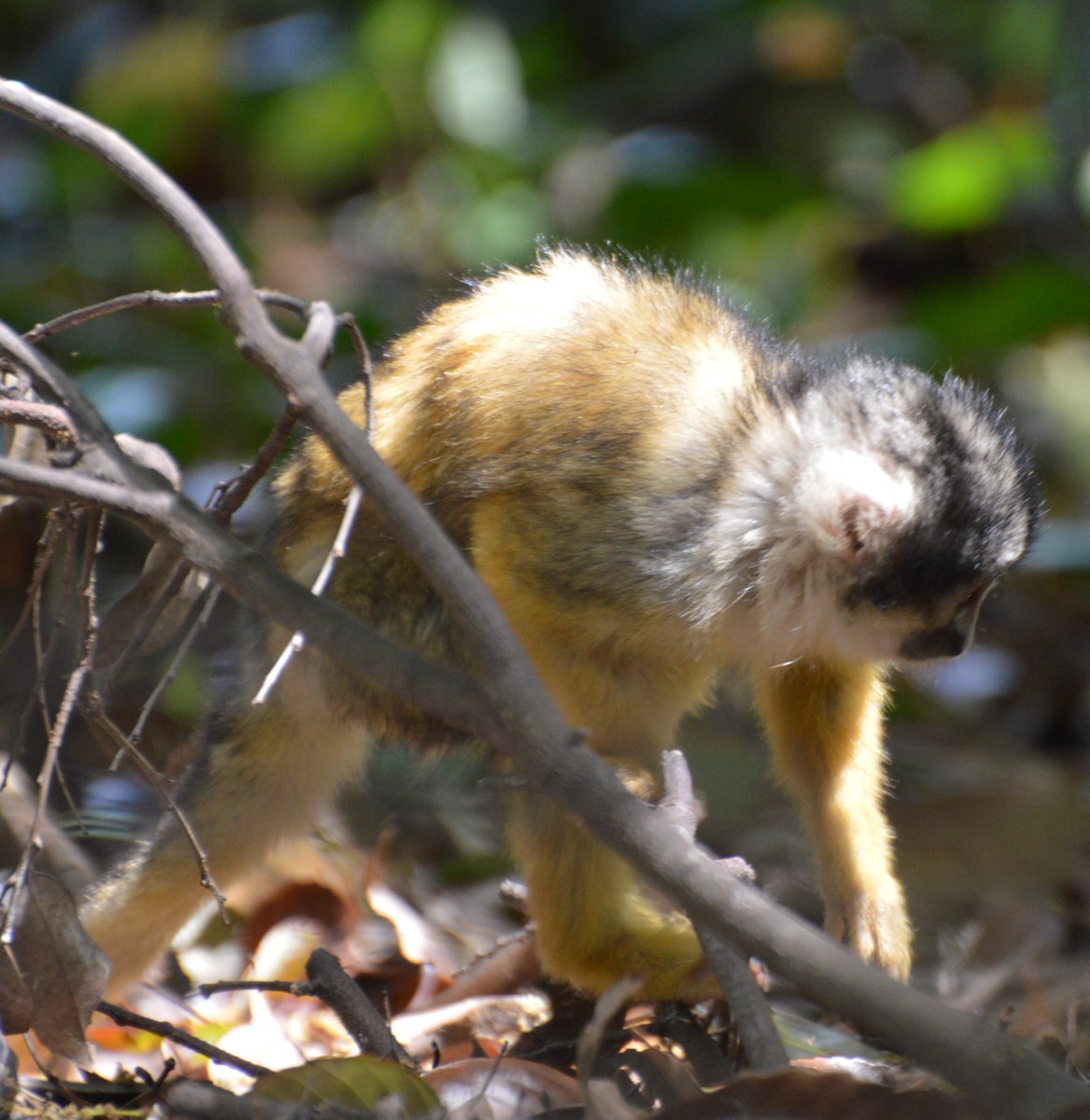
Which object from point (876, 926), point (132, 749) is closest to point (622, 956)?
point (876, 926)

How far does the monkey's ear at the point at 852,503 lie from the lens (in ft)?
8.29

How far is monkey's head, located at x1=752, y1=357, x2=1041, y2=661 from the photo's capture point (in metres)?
2.55

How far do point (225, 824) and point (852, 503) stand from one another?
59.0 inches

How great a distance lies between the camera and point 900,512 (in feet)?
8.32

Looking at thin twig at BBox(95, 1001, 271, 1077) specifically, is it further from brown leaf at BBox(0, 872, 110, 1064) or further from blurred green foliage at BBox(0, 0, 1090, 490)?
blurred green foliage at BBox(0, 0, 1090, 490)

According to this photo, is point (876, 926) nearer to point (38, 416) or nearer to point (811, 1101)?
point (811, 1101)

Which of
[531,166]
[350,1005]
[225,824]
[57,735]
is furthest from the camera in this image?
[531,166]

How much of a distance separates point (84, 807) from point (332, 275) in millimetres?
3942

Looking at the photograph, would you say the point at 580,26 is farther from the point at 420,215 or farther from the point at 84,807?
the point at 84,807

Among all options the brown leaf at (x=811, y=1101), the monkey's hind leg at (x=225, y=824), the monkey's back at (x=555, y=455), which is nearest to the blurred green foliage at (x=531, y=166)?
the monkey's back at (x=555, y=455)

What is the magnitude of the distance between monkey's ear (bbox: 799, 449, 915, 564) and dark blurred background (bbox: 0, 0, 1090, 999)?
1533 mm

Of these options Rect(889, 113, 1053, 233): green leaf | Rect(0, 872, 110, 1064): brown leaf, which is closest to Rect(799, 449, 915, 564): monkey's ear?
Rect(0, 872, 110, 1064): brown leaf

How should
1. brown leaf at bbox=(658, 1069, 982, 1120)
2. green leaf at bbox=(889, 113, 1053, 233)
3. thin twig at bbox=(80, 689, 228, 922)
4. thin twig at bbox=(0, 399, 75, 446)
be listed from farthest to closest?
green leaf at bbox=(889, 113, 1053, 233), thin twig at bbox=(80, 689, 228, 922), thin twig at bbox=(0, 399, 75, 446), brown leaf at bbox=(658, 1069, 982, 1120)

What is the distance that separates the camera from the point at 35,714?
354cm
